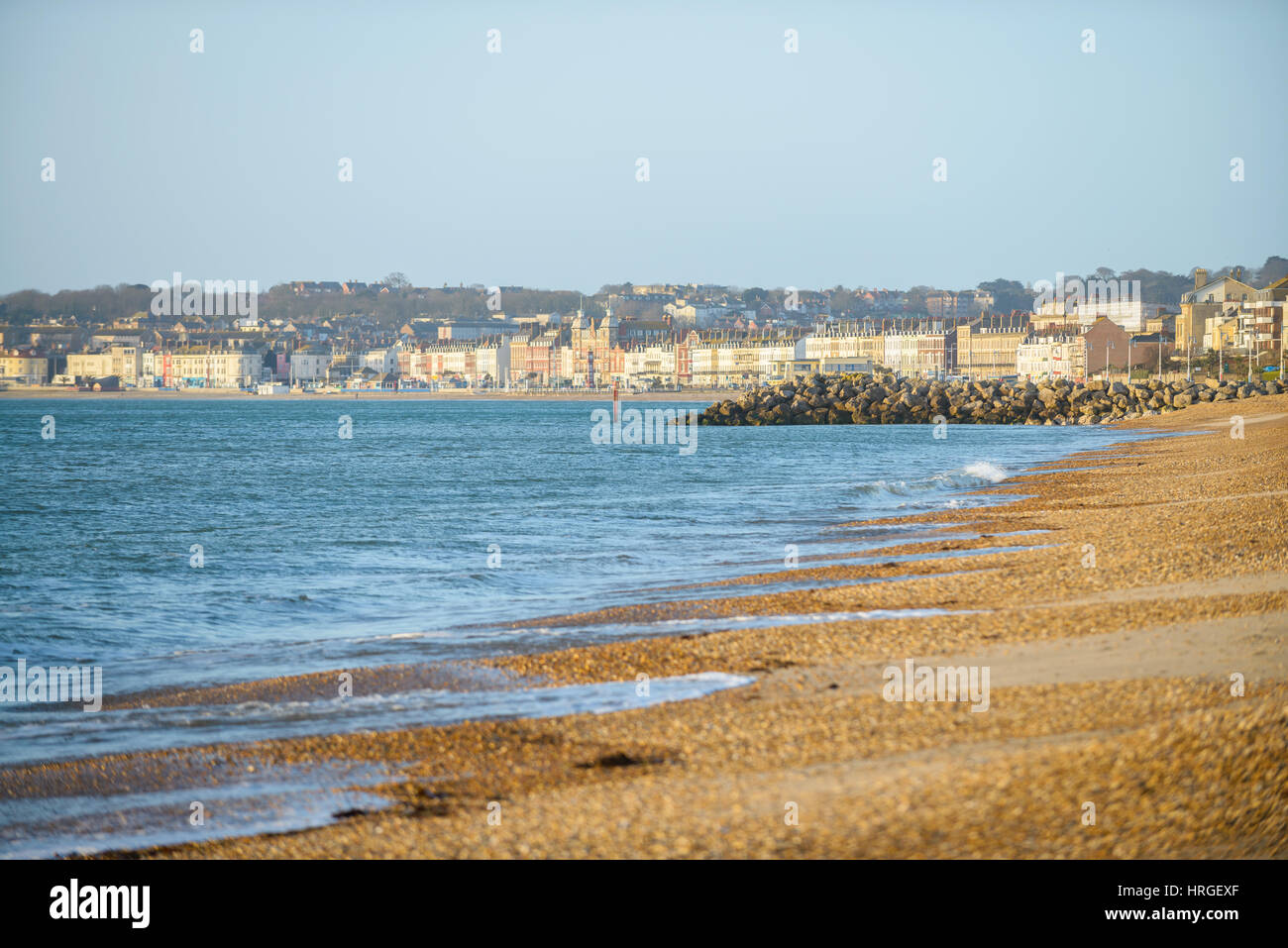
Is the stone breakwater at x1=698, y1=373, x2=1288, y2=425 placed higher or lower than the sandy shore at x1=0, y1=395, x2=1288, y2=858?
higher

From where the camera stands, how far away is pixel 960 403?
7575 cm

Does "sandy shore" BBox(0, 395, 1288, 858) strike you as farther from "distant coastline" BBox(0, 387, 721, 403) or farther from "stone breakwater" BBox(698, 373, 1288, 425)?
"distant coastline" BBox(0, 387, 721, 403)

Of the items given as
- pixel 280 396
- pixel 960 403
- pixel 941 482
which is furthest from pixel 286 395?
pixel 941 482

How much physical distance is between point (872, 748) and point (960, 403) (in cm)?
7113

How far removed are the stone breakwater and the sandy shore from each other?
60274 millimetres

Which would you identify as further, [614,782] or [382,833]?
[614,782]

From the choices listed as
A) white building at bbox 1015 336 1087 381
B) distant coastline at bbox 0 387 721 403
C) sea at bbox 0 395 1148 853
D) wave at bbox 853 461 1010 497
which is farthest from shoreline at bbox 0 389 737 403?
wave at bbox 853 461 1010 497

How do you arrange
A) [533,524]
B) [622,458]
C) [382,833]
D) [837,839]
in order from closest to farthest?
[837,839], [382,833], [533,524], [622,458]

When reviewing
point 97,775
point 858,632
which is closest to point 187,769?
point 97,775

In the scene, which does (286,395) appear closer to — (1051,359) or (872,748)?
(1051,359)

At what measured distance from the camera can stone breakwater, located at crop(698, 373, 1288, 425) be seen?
69375 millimetres

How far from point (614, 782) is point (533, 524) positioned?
17.2 m

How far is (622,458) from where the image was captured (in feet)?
156
